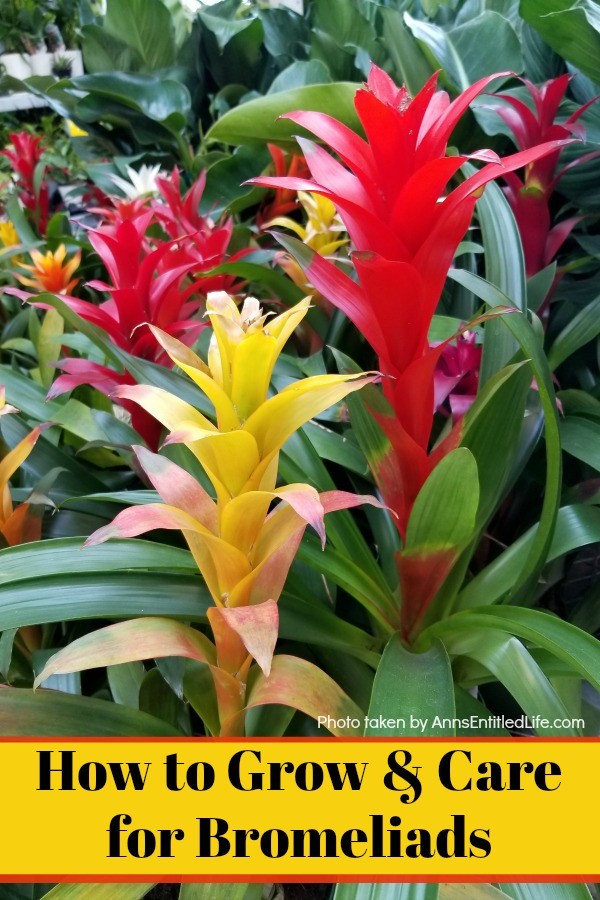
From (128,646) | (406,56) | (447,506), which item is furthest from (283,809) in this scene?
(406,56)

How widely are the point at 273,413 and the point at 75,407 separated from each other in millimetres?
559

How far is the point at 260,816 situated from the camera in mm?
571

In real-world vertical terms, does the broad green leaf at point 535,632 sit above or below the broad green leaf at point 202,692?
above

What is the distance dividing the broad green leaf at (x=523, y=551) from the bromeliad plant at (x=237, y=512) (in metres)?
0.26

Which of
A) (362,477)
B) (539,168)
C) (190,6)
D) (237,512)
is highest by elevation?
(190,6)

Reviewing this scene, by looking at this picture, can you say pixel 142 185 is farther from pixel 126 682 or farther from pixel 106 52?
pixel 126 682

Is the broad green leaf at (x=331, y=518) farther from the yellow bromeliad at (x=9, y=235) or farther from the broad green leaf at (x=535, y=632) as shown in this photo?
the yellow bromeliad at (x=9, y=235)

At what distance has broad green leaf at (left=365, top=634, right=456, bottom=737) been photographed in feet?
1.78

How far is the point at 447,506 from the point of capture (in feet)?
2.06

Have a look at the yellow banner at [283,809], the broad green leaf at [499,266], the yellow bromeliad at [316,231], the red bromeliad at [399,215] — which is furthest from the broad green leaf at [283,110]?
the yellow banner at [283,809]

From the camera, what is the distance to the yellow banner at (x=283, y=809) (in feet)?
1.83

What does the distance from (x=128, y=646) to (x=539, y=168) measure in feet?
3.11

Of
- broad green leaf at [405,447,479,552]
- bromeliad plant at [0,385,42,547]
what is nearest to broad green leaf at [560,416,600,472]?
broad green leaf at [405,447,479,552]

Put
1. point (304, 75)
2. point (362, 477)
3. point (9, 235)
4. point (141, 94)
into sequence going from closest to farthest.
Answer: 1. point (362, 477)
2. point (304, 75)
3. point (9, 235)
4. point (141, 94)
